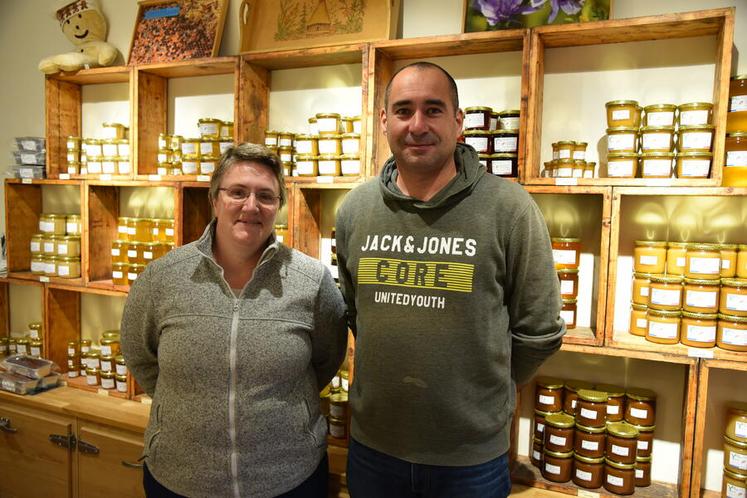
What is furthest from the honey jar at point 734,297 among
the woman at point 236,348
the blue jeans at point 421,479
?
the woman at point 236,348

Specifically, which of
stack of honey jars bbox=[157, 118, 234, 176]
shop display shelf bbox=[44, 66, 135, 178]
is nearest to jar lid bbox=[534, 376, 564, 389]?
stack of honey jars bbox=[157, 118, 234, 176]

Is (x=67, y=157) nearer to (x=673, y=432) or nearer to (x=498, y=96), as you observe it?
(x=498, y=96)

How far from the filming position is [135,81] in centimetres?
283

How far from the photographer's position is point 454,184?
1.46 meters

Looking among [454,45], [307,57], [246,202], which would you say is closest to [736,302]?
[454,45]

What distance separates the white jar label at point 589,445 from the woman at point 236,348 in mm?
1021

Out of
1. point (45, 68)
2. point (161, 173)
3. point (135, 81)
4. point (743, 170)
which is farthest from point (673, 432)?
point (45, 68)

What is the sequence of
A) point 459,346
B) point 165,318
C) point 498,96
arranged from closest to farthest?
point 459,346
point 165,318
point 498,96

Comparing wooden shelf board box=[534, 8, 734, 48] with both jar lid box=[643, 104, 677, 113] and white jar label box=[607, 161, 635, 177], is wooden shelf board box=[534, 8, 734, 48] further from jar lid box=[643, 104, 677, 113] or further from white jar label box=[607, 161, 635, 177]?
white jar label box=[607, 161, 635, 177]

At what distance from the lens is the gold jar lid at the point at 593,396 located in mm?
2092

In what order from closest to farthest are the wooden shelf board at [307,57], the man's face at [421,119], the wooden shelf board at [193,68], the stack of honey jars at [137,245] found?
the man's face at [421,119], the wooden shelf board at [307,57], the wooden shelf board at [193,68], the stack of honey jars at [137,245]

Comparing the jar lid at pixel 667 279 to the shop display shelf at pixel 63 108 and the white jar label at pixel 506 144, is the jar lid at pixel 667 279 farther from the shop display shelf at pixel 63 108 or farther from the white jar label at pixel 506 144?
the shop display shelf at pixel 63 108

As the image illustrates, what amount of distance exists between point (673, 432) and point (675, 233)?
0.77 metres

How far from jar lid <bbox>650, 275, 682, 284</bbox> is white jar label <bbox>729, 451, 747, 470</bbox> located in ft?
2.00
